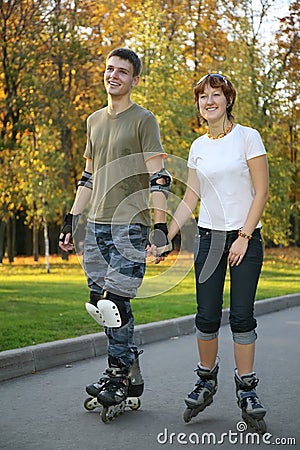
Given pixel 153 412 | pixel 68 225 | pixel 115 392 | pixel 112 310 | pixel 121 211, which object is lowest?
pixel 153 412

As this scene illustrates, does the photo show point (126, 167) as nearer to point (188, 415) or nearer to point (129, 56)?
point (129, 56)

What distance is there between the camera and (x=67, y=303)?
434 inches

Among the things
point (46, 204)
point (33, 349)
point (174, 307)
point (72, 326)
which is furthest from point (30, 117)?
point (33, 349)

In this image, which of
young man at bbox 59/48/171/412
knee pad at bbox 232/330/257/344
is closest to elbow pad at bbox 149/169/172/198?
young man at bbox 59/48/171/412

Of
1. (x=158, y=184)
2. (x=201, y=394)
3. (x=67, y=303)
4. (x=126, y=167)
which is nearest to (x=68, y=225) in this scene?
(x=126, y=167)

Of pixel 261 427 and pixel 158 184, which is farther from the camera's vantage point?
pixel 158 184

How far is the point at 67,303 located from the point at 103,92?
1672 centimetres

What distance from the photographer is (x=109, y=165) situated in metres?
5.05

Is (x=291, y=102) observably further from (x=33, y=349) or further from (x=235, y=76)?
(x=33, y=349)

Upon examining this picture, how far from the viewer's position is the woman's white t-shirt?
4.69m

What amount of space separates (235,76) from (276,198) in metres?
3.65

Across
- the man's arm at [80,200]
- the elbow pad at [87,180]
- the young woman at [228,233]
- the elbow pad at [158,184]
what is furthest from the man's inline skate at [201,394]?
the elbow pad at [87,180]

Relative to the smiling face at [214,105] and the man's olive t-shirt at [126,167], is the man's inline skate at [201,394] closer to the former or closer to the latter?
the man's olive t-shirt at [126,167]

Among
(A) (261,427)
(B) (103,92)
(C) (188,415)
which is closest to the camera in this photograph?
(A) (261,427)
